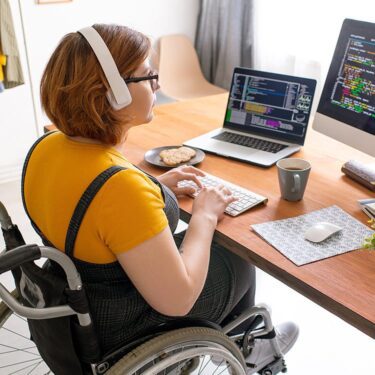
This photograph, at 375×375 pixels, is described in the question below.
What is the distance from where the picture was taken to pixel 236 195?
1.38 m

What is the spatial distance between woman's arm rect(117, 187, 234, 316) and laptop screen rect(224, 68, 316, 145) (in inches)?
25.1

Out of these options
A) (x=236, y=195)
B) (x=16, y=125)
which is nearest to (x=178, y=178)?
(x=236, y=195)

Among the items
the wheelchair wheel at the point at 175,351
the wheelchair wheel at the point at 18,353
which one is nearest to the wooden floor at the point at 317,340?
the wheelchair wheel at the point at 18,353

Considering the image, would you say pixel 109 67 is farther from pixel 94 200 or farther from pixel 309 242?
pixel 309 242

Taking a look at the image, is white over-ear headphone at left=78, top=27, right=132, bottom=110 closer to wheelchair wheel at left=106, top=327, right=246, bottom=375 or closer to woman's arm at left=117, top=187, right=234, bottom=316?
woman's arm at left=117, top=187, right=234, bottom=316

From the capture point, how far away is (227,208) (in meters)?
1.33

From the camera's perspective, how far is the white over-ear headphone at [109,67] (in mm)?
1033

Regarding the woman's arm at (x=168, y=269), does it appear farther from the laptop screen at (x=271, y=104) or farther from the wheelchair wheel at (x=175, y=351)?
the laptop screen at (x=271, y=104)

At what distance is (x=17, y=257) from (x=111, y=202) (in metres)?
0.19

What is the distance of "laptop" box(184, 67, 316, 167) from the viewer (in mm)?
1629

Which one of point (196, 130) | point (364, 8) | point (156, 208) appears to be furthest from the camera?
point (364, 8)

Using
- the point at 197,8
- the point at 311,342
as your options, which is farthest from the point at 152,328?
the point at 197,8

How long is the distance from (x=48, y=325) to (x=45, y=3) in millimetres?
2396

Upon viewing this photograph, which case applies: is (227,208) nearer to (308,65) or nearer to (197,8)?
(308,65)
